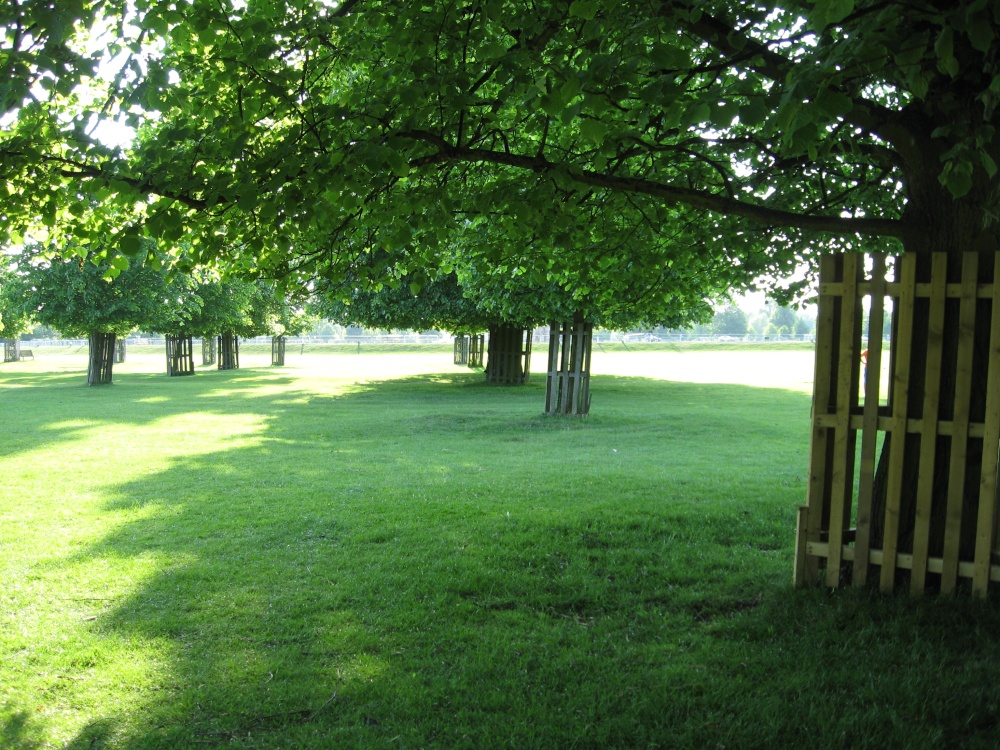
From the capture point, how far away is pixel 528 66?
5141 mm

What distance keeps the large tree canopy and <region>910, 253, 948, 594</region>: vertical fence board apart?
41cm

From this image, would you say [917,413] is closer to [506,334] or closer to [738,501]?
[738,501]

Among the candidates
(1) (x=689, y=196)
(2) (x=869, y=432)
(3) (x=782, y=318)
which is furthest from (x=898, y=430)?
(3) (x=782, y=318)

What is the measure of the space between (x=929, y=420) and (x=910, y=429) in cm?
14

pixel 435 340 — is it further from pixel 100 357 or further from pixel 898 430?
pixel 898 430

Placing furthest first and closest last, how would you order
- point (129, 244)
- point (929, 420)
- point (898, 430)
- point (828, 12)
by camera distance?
1. point (898, 430)
2. point (929, 420)
3. point (129, 244)
4. point (828, 12)

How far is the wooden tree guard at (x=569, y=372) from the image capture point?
20.3 m

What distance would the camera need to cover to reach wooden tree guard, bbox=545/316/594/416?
A: 2027cm

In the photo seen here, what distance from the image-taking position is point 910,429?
226 inches

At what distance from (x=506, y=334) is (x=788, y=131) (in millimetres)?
29735

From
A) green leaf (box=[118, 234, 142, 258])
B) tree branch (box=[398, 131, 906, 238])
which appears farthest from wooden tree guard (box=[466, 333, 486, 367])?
green leaf (box=[118, 234, 142, 258])

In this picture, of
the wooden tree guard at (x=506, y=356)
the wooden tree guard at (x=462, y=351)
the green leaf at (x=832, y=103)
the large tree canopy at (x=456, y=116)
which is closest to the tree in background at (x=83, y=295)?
the wooden tree guard at (x=506, y=356)

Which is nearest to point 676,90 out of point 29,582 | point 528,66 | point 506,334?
point 528,66

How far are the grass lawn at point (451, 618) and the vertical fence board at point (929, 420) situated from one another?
32cm
